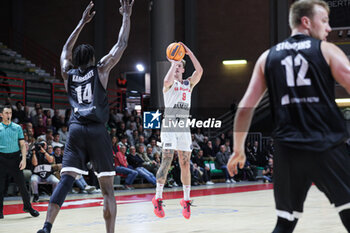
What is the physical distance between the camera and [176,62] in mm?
7348

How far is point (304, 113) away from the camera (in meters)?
2.98

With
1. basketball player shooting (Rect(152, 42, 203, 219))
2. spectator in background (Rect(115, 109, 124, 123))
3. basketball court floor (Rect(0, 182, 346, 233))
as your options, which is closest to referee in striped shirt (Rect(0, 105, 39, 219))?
basketball court floor (Rect(0, 182, 346, 233))

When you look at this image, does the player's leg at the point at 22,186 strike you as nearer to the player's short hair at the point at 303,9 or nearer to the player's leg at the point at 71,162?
the player's leg at the point at 71,162

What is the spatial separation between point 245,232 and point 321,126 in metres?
3.05

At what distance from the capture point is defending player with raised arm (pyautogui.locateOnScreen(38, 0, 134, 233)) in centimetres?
462

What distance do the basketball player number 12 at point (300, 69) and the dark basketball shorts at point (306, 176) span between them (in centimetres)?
37

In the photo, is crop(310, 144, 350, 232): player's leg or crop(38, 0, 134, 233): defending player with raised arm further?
crop(38, 0, 134, 233): defending player with raised arm

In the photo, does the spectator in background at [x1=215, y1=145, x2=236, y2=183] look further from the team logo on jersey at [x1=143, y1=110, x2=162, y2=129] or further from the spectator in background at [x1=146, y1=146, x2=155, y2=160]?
the spectator in background at [x1=146, y1=146, x2=155, y2=160]

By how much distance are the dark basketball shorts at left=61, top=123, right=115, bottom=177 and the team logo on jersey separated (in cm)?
1343

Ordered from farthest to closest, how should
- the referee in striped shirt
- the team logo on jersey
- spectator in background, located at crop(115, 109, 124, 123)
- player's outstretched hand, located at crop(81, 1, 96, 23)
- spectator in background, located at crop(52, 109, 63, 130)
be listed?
the team logo on jersey
spectator in background, located at crop(115, 109, 124, 123)
spectator in background, located at crop(52, 109, 63, 130)
the referee in striped shirt
player's outstretched hand, located at crop(81, 1, 96, 23)

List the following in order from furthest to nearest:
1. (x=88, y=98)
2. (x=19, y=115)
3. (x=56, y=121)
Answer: (x=56, y=121)
(x=19, y=115)
(x=88, y=98)

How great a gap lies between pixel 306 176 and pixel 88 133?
87.5 inches

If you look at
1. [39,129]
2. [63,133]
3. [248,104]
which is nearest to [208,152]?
[63,133]

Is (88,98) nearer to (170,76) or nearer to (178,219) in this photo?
(170,76)
